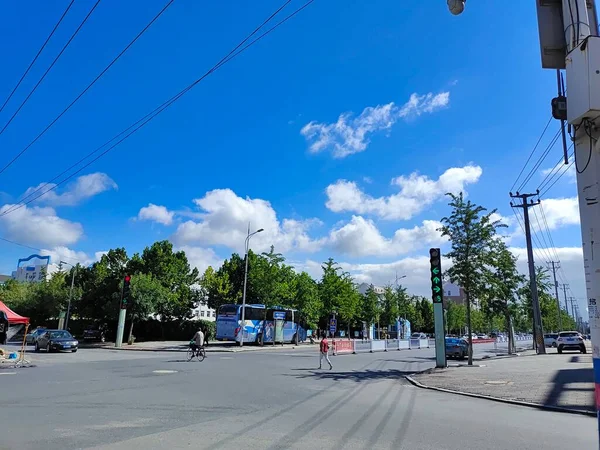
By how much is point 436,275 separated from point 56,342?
85.3ft

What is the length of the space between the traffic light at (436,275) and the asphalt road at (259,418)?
666cm

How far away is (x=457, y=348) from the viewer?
98.5 ft

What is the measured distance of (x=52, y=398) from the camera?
10.6 m

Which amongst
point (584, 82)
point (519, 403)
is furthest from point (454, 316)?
point (584, 82)

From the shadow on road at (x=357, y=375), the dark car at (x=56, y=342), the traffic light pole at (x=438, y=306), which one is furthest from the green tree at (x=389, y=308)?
the shadow on road at (x=357, y=375)

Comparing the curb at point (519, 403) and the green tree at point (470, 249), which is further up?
the green tree at point (470, 249)

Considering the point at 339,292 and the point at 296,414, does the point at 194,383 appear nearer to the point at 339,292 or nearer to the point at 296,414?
the point at 296,414

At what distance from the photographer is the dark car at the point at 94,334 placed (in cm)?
4584

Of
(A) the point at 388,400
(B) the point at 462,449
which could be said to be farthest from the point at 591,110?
(A) the point at 388,400

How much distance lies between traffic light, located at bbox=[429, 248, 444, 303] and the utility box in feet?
54.9

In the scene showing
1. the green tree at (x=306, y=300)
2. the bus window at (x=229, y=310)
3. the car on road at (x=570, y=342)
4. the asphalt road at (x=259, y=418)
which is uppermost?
the green tree at (x=306, y=300)

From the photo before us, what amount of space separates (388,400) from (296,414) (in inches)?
128

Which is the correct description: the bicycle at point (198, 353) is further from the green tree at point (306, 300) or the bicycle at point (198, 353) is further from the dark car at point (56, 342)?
the green tree at point (306, 300)

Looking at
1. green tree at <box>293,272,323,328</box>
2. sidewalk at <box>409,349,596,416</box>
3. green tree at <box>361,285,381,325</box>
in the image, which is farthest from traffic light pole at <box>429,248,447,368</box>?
green tree at <box>361,285,381,325</box>
